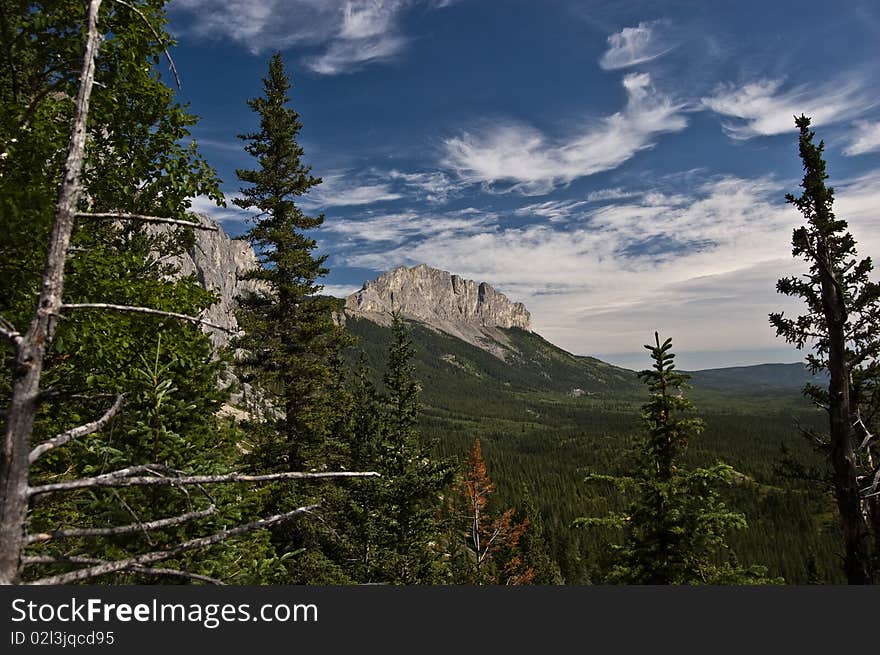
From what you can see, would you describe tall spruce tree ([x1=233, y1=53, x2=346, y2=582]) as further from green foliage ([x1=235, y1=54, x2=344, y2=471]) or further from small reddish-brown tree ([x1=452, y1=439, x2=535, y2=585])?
small reddish-brown tree ([x1=452, y1=439, x2=535, y2=585])

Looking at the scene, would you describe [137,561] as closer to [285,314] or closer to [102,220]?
[102,220]

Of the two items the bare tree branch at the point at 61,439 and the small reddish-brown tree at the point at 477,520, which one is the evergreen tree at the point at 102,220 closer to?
the bare tree branch at the point at 61,439

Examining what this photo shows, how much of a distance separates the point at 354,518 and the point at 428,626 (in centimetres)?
1723

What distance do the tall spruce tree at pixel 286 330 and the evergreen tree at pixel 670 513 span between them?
9294 mm

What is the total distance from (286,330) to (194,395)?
31.8 ft

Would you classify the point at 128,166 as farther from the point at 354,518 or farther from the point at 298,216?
the point at 354,518

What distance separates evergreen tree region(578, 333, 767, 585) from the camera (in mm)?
10805

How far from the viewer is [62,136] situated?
15.0 ft

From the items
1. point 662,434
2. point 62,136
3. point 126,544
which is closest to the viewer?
point 62,136

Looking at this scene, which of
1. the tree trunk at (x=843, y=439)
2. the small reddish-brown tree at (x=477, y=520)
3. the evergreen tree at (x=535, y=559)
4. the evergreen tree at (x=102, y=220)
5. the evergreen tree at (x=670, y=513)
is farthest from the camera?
the evergreen tree at (x=535, y=559)

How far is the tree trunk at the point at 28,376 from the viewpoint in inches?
93.0

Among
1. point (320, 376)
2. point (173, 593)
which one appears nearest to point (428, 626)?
point (173, 593)

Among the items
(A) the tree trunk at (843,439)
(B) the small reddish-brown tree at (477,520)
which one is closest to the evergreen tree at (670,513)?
(A) the tree trunk at (843,439)

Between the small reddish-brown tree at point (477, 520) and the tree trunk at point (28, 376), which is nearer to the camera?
the tree trunk at point (28, 376)
